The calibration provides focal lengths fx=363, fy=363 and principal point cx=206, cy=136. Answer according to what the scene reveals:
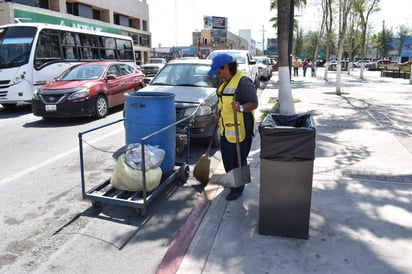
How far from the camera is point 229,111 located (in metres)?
4.30

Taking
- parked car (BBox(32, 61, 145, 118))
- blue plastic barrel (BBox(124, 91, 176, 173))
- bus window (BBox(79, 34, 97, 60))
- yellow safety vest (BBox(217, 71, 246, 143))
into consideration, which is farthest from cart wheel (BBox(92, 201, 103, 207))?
bus window (BBox(79, 34, 97, 60))

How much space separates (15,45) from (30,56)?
679mm

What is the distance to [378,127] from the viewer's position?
8.70 metres

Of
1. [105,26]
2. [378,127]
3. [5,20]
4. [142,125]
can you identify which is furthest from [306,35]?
[142,125]

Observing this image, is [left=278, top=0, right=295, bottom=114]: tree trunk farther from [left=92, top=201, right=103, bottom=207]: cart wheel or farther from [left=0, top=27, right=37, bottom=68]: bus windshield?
[left=0, top=27, right=37, bottom=68]: bus windshield

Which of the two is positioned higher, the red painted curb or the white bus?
the white bus

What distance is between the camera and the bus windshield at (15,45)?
12.5 metres

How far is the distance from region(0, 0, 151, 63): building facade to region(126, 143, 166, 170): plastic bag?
16309 mm

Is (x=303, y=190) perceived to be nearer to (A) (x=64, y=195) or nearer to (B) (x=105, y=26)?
(A) (x=64, y=195)

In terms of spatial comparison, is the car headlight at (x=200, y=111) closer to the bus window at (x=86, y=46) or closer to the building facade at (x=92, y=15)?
the bus window at (x=86, y=46)

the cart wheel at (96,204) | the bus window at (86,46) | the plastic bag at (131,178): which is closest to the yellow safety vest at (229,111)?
the plastic bag at (131,178)

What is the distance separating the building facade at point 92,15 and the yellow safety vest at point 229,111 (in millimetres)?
16669

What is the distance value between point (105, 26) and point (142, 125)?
33617 mm

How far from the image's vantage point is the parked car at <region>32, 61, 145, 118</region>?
9.56 m
